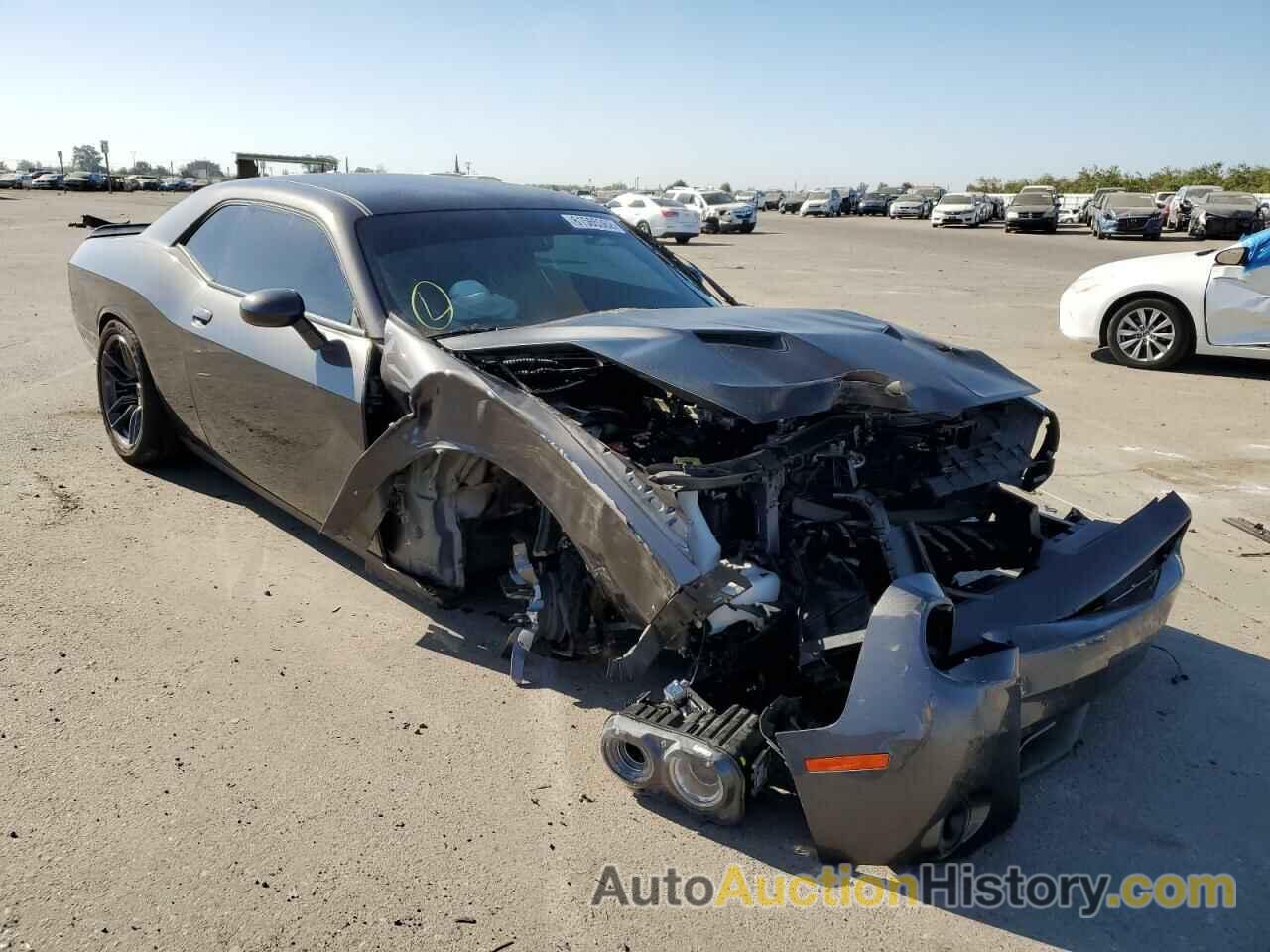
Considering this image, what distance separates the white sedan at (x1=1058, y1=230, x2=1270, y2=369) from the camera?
332 inches

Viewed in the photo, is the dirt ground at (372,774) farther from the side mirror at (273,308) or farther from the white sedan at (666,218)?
the white sedan at (666,218)

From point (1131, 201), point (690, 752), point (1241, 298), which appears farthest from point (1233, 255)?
point (1131, 201)

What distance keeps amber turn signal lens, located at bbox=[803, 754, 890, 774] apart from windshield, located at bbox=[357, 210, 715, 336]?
6.59 ft

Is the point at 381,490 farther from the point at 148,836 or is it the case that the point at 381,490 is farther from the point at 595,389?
the point at 148,836

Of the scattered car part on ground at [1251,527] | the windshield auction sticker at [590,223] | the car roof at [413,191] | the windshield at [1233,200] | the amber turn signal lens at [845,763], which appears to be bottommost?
the scattered car part on ground at [1251,527]

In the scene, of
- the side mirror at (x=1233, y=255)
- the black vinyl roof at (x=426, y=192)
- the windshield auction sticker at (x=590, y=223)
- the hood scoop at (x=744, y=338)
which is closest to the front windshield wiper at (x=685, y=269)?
the windshield auction sticker at (x=590, y=223)

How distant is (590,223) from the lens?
4605 millimetres

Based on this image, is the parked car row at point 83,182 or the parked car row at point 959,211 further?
the parked car row at point 83,182

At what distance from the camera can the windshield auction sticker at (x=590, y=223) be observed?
4520 millimetres

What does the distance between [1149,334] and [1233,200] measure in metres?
25.4

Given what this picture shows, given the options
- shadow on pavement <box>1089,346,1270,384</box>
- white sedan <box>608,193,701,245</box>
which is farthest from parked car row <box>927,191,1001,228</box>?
shadow on pavement <box>1089,346,1270,384</box>

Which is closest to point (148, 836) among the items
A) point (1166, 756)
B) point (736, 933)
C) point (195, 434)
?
point (736, 933)

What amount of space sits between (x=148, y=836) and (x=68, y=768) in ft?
1.53

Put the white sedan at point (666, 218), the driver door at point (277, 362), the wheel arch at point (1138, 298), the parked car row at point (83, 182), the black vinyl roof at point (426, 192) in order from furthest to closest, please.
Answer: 1. the parked car row at point (83, 182)
2. the white sedan at point (666, 218)
3. the wheel arch at point (1138, 298)
4. the black vinyl roof at point (426, 192)
5. the driver door at point (277, 362)
